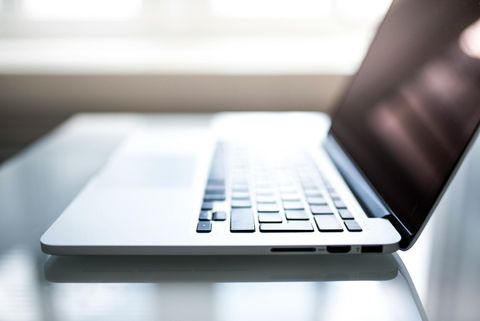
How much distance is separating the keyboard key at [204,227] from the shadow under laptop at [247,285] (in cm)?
2

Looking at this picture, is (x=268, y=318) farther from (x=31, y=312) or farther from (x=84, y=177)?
(x=84, y=177)

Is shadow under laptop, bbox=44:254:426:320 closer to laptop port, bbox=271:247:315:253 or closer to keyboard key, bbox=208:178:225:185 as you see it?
laptop port, bbox=271:247:315:253

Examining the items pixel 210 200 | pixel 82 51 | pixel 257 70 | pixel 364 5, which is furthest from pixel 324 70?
pixel 210 200

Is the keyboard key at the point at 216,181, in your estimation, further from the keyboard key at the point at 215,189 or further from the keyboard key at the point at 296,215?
the keyboard key at the point at 296,215

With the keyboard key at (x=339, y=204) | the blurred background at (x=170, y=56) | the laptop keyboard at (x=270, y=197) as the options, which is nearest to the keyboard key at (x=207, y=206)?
the laptop keyboard at (x=270, y=197)

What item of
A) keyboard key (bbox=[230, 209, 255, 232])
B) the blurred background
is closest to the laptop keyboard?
keyboard key (bbox=[230, 209, 255, 232])

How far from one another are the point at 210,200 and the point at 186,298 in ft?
0.46

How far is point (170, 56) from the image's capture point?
1300mm

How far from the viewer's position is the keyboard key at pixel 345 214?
0.47m

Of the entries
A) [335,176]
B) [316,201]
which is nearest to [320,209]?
[316,201]

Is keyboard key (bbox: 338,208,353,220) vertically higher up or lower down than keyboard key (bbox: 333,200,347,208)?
higher up

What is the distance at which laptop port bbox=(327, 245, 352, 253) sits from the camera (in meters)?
0.42

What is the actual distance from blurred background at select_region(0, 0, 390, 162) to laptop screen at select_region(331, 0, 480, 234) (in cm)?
50

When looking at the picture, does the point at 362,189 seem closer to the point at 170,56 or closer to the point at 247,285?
the point at 247,285
